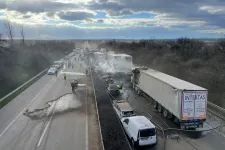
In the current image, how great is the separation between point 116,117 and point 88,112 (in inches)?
136

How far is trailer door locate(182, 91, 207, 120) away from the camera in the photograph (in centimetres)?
1669

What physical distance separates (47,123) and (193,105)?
11.4m

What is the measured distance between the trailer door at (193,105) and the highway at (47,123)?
6.62 m

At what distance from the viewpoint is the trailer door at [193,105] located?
1669cm

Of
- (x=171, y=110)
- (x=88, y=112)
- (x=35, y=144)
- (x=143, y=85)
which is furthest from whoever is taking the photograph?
(x=143, y=85)

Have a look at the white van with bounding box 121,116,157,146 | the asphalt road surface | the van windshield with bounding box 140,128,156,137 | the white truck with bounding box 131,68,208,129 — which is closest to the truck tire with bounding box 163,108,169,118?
the white truck with bounding box 131,68,208,129

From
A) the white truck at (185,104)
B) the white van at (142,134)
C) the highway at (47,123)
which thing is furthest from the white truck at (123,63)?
the white van at (142,134)

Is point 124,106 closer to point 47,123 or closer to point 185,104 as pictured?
point 185,104

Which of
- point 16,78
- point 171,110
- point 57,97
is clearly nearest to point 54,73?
point 16,78

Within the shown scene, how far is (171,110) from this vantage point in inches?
714

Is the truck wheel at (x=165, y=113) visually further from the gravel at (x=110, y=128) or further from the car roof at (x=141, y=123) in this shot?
the car roof at (x=141, y=123)

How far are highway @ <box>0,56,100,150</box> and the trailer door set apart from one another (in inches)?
260

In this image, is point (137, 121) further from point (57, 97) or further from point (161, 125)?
point (57, 97)

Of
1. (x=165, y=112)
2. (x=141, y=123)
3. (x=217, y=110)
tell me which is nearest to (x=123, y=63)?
(x=165, y=112)
